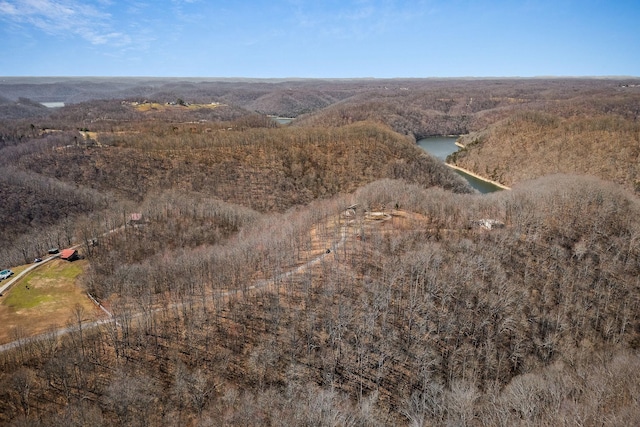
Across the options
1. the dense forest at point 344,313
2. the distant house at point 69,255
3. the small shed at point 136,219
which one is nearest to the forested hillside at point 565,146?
the dense forest at point 344,313

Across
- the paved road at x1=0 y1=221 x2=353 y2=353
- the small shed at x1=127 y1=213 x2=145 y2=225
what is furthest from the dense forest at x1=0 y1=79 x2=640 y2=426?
the small shed at x1=127 y1=213 x2=145 y2=225

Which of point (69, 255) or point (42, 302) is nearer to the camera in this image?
point (42, 302)

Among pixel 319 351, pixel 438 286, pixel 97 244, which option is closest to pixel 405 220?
pixel 438 286

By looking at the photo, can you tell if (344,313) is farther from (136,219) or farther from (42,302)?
(136,219)

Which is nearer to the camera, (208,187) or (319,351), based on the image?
(319,351)

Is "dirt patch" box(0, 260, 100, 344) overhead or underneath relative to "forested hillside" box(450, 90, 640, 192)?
underneath

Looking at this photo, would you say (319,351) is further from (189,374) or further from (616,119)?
(616,119)

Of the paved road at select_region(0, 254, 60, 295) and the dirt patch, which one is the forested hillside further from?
the paved road at select_region(0, 254, 60, 295)

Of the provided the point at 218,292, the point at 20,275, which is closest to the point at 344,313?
the point at 218,292
